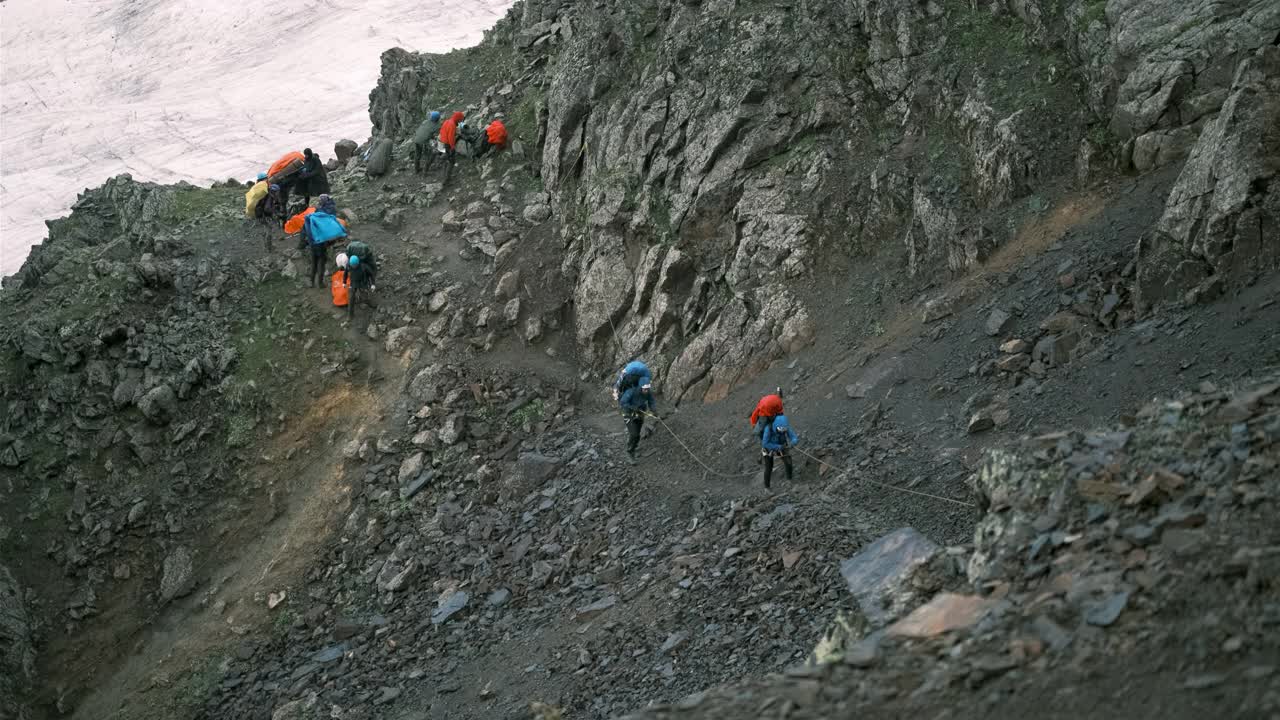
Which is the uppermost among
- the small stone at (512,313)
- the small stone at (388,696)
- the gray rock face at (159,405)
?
the gray rock face at (159,405)

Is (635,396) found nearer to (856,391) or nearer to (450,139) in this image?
(856,391)

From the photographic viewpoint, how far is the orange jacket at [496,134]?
30.3 metres

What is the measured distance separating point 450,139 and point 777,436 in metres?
18.1

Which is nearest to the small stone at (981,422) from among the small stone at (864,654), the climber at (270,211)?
the small stone at (864,654)

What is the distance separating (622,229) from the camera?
79.8 feet

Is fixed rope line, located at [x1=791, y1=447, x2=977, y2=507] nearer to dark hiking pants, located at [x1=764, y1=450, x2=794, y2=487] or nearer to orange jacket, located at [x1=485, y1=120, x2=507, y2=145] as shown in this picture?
dark hiking pants, located at [x1=764, y1=450, x2=794, y2=487]

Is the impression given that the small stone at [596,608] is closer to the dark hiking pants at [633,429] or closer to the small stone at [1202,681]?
the dark hiking pants at [633,429]

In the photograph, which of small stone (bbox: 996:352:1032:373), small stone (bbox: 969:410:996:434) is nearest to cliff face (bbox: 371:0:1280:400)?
small stone (bbox: 996:352:1032:373)

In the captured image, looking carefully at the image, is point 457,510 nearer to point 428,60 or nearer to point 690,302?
point 690,302

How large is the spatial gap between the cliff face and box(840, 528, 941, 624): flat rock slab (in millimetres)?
6431

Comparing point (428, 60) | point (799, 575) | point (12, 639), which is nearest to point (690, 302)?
point (799, 575)

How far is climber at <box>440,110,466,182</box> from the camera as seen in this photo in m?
30.4

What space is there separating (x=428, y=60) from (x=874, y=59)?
19634 millimetres

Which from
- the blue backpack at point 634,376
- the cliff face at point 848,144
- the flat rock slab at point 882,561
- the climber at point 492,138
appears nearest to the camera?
the flat rock slab at point 882,561
